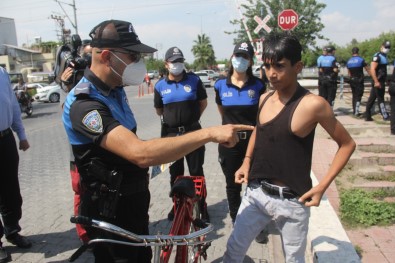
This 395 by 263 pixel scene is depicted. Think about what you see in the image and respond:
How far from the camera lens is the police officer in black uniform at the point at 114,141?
1777 mm

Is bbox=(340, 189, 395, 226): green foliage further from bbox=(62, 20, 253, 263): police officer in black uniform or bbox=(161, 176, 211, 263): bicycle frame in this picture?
bbox=(62, 20, 253, 263): police officer in black uniform

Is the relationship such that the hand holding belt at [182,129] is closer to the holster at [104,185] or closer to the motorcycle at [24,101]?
the holster at [104,185]

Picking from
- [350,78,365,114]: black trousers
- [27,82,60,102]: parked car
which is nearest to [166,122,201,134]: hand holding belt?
[350,78,365,114]: black trousers

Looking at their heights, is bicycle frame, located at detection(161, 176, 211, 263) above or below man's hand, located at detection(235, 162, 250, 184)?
below

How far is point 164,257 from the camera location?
2.40 m

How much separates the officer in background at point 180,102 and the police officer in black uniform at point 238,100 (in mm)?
530

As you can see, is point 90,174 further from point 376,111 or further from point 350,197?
point 376,111

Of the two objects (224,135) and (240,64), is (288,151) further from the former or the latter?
(240,64)

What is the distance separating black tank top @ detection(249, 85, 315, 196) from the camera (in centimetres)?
235

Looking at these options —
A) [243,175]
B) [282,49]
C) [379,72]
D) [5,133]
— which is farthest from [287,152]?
[379,72]

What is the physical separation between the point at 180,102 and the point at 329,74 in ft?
22.5

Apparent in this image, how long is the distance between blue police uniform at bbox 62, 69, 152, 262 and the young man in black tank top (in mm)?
794

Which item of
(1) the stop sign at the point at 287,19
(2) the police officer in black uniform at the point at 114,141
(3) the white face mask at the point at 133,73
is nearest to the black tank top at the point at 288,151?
(2) the police officer in black uniform at the point at 114,141

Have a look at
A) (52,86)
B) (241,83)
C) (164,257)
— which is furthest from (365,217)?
(52,86)
